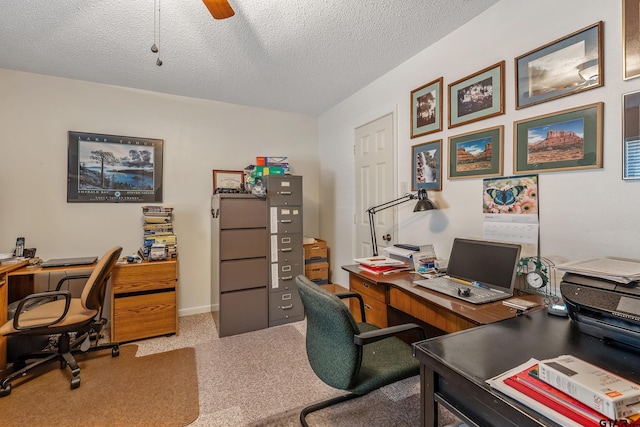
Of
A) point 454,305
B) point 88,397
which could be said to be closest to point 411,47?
point 454,305

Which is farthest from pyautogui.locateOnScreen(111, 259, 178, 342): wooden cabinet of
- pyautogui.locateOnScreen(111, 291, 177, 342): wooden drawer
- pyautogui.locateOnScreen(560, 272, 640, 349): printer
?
pyautogui.locateOnScreen(560, 272, 640, 349): printer

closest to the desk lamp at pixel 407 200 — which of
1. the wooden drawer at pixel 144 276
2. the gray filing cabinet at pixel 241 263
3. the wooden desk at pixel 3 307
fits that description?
the gray filing cabinet at pixel 241 263

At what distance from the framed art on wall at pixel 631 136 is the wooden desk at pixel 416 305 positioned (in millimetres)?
732

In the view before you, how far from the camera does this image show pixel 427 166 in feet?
7.76

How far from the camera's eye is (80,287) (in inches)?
113

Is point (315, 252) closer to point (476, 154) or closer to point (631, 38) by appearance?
point (476, 154)

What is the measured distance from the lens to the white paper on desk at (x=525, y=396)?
632mm

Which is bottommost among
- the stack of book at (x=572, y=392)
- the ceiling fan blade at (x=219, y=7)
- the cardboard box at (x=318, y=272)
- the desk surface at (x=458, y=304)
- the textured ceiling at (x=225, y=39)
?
the cardboard box at (x=318, y=272)

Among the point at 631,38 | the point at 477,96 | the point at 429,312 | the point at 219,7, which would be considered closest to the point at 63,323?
the point at 219,7

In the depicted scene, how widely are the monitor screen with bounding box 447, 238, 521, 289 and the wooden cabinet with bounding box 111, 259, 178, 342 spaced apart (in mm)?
2433

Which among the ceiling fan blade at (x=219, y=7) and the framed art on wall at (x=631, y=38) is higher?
the ceiling fan blade at (x=219, y=7)

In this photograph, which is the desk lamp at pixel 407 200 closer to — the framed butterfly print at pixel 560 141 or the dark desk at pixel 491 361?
the framed butterfly print at pixel 560 141

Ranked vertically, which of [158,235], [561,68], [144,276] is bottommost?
[144,276]

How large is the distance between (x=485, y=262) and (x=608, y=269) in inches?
24.2
